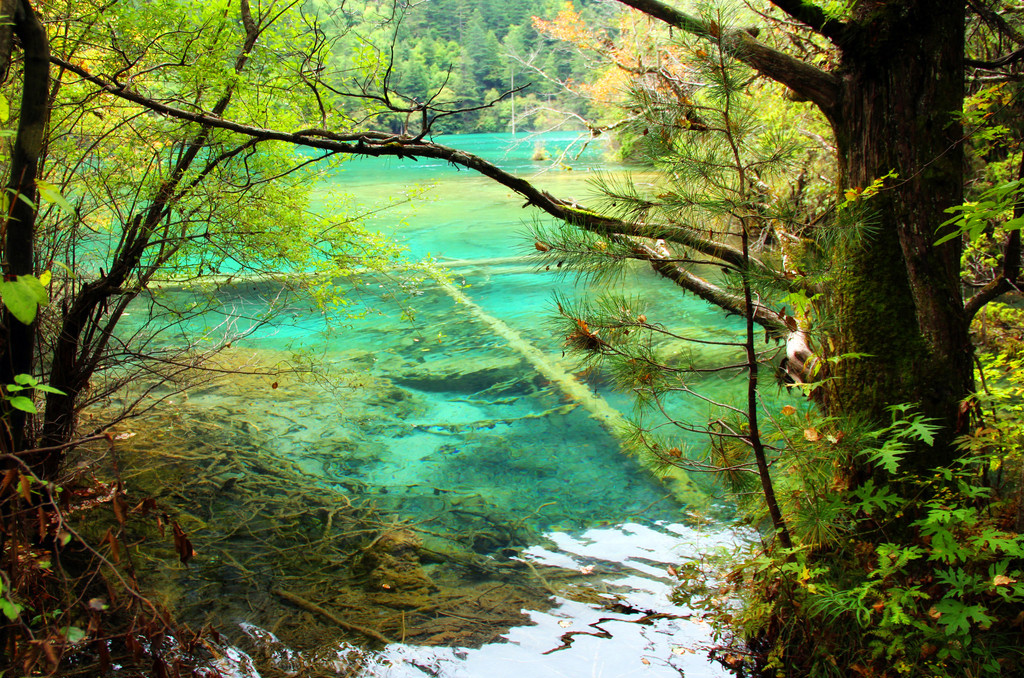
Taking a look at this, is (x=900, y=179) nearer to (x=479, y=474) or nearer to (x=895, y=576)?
(x=895, y=576)

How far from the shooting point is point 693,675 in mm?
2725

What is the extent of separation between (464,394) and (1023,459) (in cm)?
458

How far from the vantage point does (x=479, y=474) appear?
4.81 m

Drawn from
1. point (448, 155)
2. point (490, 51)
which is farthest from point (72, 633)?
point (490, 51)

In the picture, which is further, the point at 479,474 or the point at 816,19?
the point at 479,474

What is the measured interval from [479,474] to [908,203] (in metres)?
3.27

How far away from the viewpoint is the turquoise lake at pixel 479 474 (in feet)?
9.60

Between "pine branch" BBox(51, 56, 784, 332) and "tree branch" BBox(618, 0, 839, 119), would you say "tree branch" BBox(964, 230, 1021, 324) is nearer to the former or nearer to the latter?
"pine branch" BBox(51, 56, 784, 332)

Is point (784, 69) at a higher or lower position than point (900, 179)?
higher

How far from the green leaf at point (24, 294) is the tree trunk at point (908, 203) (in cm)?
249

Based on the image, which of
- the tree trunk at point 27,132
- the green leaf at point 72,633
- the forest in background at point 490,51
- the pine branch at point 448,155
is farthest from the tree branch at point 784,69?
the forest in background at point 490,51

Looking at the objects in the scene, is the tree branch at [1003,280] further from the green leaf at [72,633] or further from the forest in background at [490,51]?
the forest in background at [490,51]

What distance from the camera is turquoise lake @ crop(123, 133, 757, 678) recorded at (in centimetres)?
293

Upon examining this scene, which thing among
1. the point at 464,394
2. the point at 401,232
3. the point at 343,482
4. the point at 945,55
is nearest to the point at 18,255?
the point at 343,482
